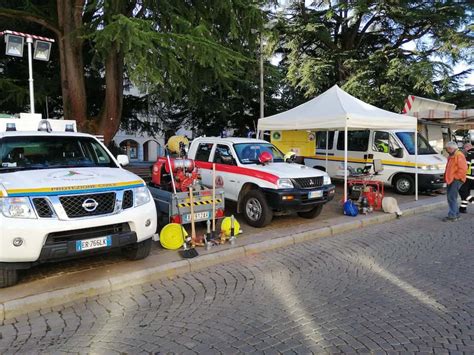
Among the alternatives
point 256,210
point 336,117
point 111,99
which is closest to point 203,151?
point 256,210

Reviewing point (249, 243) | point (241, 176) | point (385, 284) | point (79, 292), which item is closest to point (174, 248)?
point (249, 243)

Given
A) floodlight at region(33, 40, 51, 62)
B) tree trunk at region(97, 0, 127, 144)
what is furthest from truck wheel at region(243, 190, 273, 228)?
floodlight at region(33, 40, 51, 62)

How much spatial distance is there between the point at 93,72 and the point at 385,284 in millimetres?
13375

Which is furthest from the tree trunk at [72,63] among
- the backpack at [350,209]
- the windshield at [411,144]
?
the windshield at [411,144]

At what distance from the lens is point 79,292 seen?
473cm

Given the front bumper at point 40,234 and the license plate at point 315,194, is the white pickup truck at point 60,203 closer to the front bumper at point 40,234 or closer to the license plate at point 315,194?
the front bumper at point 40,234

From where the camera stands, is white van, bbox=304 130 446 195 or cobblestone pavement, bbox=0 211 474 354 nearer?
cobblestone pavement, bbox=0 211 474 354

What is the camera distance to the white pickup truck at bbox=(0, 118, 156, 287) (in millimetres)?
4430

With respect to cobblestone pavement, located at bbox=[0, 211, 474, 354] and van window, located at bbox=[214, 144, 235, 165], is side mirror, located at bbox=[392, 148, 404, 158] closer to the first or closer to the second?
van window, located at bbox=[214, 144, 235, 165]

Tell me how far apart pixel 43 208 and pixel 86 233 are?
0.57m

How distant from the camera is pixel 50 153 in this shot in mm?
5867

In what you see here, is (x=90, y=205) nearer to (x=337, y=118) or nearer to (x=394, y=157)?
(x=337, y=118)

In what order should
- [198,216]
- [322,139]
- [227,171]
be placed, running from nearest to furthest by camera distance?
[198,216] → [227,171] → [322,139]

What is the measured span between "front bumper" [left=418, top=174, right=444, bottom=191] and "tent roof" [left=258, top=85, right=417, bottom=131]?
2.07 metres
